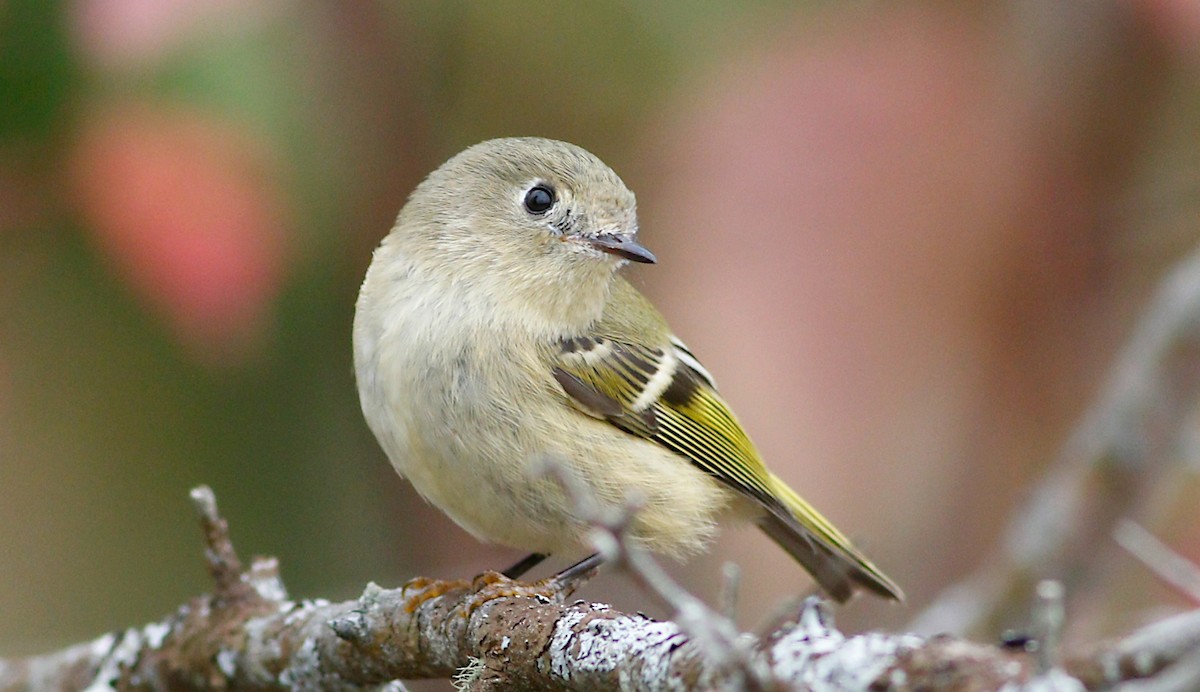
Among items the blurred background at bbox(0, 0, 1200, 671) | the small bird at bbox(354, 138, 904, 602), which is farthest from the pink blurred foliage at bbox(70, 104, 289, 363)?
Answer: the small bird at bbox(354, 138, 904, 602)

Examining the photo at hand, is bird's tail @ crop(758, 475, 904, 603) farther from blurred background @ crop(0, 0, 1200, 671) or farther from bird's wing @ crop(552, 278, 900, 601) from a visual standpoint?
blurred background @ crop(0, 0, 1200, 671)

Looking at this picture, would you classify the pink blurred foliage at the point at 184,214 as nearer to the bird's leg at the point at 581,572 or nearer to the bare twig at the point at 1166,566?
the bird's leg at the point at 581,572

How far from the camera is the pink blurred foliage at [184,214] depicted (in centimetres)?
276

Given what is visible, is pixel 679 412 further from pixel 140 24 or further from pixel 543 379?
pixel 140 24

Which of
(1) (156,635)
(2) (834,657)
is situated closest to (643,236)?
(1) (156,635)

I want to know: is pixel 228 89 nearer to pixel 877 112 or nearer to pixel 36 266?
pixel 36 266

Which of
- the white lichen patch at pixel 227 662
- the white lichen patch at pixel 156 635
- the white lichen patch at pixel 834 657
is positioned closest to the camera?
the white lichen patch at pixel 834 657

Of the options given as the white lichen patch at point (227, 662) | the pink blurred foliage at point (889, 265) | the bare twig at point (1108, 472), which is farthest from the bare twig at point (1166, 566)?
the white lichen patch at point (227, 662)

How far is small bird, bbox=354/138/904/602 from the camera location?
7.55 feet

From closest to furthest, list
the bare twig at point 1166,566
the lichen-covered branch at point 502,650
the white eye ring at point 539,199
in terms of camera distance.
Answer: the lichen-covered branch at point 502,650
the bare twig at point 1166,566
the white eye ring at point 539,199

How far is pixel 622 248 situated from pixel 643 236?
54.3 inches

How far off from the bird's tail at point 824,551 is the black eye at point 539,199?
0.83 metres

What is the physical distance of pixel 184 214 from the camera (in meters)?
2.78

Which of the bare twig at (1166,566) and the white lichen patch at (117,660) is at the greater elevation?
the bare twig at (1166,566)
